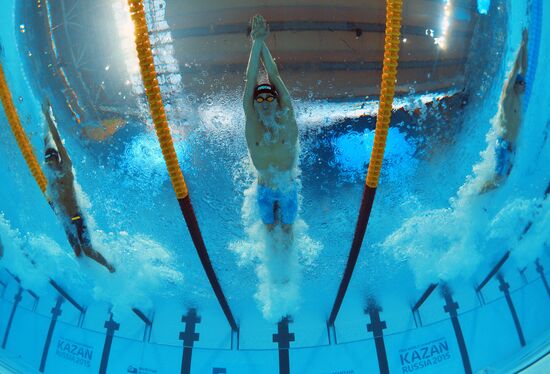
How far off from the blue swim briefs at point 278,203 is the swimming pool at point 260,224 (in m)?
0.05

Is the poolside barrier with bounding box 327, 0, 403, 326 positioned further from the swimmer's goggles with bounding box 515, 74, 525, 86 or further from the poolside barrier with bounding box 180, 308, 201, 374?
the poolside barrier with bounding box 180, 308, 201, 374

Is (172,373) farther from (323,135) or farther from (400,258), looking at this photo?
(323,135)

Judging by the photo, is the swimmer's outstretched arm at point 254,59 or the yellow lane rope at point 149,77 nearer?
the yellow lane rope at point 149,77

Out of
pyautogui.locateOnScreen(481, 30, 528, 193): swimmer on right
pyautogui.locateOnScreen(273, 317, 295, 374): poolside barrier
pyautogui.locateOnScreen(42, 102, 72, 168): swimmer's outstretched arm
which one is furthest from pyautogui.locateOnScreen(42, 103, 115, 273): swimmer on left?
pyautogui.locateOnScreen(481, 30, 528, 193): swimmer on right

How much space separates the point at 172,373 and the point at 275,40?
123 cm

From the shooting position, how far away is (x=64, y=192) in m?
1.46

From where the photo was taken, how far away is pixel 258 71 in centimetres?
127

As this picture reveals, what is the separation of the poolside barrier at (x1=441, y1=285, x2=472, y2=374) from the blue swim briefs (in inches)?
24.1

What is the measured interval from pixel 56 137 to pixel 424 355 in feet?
4.73

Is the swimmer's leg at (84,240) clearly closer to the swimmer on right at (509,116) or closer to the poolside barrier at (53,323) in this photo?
the poolside barrier at (53,323)

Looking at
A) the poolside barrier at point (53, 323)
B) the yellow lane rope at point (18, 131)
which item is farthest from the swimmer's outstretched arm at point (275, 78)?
the poolside barrier at point (53, 323)

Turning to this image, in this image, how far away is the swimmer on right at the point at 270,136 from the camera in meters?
1.22

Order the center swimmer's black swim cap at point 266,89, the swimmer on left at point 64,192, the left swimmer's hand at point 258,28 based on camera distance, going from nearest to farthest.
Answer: the left swimmer's hand at point 258,28 → the center swimmer's black swim cap at point 266,89 → the swimmer on left at point 64,192

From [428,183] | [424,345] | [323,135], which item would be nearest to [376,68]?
[323,135]
